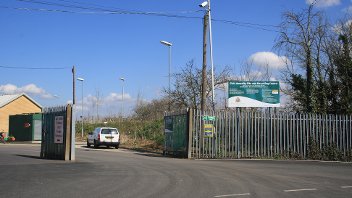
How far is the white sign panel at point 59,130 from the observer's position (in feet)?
65.2

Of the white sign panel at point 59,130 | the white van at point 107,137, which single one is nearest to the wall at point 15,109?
the white van at point 107,137

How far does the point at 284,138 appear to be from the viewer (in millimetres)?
22016

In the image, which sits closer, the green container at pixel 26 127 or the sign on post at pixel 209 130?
the sign on post at pixel 209 130

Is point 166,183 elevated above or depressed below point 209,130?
below

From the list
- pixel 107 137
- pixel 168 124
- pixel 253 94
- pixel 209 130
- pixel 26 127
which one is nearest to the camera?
pixel 209 130

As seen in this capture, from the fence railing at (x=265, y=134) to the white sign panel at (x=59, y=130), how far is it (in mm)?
6222

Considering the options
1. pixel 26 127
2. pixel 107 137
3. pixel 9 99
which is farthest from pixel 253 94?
pixel 9 99

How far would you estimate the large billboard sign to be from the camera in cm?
2358

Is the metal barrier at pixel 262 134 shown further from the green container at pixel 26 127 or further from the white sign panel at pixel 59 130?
the green container at pixel 26 127

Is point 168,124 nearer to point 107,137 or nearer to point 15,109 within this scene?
point 107,137

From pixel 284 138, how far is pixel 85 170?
36.2ft

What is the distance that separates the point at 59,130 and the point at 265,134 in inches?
389

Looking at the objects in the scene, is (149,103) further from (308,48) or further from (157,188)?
(157,188)

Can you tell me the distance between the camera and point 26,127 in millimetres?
51000
